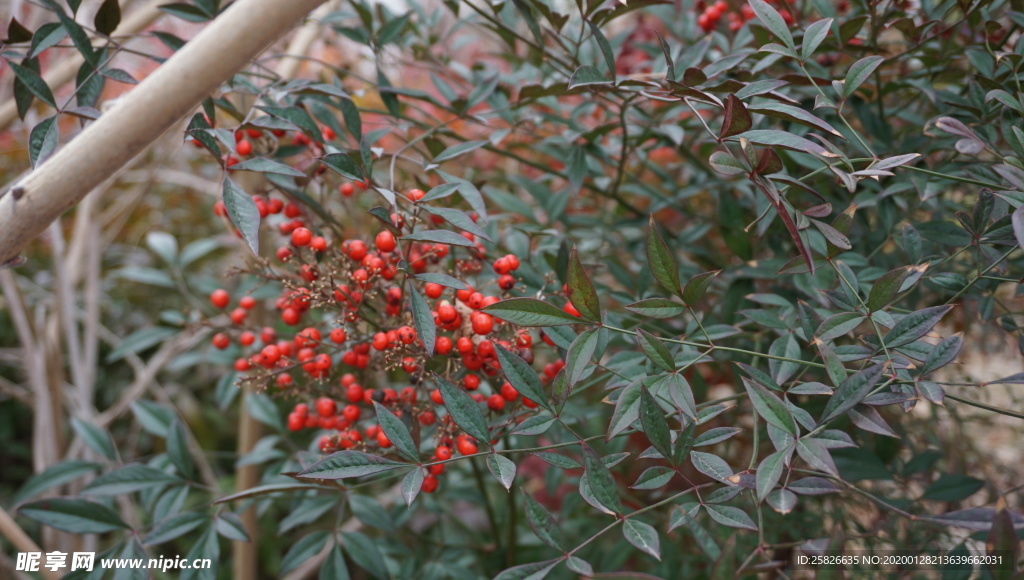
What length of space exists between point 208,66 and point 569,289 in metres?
0.38

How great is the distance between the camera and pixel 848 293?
667 millimetres

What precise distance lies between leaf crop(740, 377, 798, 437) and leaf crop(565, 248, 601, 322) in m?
0.15

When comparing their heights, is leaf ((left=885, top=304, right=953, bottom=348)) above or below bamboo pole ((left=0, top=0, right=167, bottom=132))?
below

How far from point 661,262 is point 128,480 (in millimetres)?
824

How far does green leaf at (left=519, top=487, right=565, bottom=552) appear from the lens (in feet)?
1.95

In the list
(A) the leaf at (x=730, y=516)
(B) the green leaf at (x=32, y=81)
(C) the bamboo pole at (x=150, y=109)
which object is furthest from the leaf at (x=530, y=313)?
(B) the green leaf at (x=32, y=81)

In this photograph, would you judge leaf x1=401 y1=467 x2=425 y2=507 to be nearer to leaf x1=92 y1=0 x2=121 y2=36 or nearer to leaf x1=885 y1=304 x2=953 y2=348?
leaf x1=885 y1=304 x2=953 y2=348

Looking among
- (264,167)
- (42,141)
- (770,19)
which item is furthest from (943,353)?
(42,141)

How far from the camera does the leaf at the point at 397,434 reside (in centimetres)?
61

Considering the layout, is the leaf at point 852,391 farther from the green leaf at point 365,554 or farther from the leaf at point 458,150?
the green leaf at point 365,554

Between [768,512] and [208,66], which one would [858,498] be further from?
[208,66]

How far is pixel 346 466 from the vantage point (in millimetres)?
605

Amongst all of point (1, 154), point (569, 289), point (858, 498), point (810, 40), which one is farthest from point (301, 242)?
point (1, 154)

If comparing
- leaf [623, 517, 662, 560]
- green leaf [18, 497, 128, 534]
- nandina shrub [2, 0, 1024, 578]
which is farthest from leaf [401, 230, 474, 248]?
green leaf [18, 497, 128, 534]
